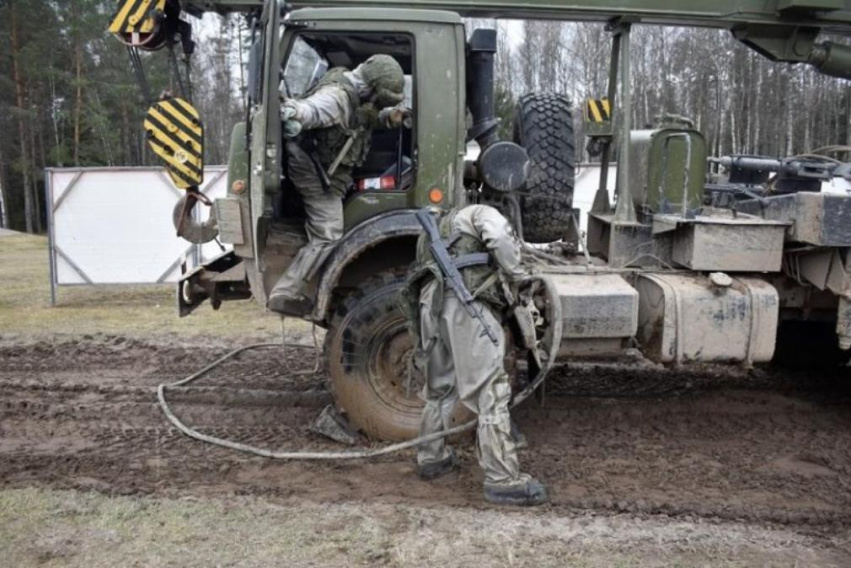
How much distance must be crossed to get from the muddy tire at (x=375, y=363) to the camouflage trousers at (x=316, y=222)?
1.08 ft

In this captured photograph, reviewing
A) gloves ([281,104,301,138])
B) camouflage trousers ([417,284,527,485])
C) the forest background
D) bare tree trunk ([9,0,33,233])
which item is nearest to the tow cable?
camouflage trousers ([417,284,527,485])

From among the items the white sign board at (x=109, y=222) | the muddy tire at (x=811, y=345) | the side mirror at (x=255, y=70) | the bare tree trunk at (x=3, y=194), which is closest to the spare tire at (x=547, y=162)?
the side mirror at (x=255, y=70)

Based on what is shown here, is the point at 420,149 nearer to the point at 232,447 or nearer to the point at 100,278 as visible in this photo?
the point at 232,447

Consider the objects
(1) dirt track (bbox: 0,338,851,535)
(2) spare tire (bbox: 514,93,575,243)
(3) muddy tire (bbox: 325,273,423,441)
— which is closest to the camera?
(1) dirt track (bbox: 0,338,851,535)

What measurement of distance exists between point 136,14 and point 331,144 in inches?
58.1

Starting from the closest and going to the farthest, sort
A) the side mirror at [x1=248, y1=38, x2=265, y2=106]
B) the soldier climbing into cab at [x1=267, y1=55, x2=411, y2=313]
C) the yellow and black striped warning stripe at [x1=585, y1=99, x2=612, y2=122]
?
the side mirror at [x1=248, y1=38, x2=265, y2=106] < the soldier climbing into cab at [x1=267, y1=55, x2=411, y2=313] < the yellow and black striped warning stripe at [x1=585, y1=99, x2=612, y2=122]

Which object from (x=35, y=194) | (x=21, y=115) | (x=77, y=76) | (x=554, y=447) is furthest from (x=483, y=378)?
(x=35, y=194)

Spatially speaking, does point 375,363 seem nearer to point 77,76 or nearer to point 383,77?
point 383,77

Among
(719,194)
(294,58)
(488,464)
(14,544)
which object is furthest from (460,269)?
(719,194)

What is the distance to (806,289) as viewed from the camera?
5430mm

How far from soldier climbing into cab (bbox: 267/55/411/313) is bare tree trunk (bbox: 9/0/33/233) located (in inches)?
1156

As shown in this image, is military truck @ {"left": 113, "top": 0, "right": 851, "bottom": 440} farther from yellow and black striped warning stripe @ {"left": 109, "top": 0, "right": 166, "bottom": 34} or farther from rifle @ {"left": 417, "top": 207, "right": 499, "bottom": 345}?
rifle @ {"left": 417, "top": 207, "right": 499, "bottom": 345}

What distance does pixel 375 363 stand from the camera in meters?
5.04

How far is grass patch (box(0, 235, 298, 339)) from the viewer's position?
881 cm
